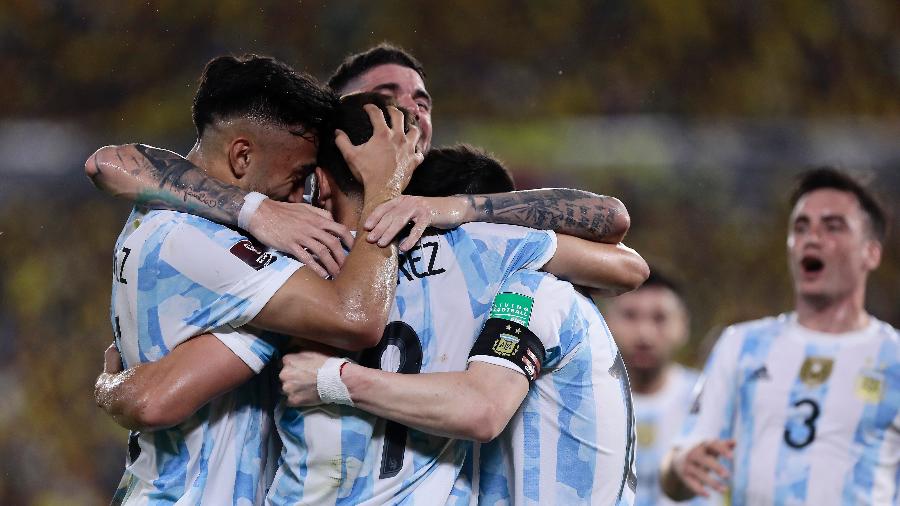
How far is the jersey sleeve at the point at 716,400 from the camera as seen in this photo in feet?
18.7

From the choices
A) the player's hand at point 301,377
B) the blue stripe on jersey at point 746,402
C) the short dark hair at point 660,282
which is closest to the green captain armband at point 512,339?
the player's hand at point 301,377

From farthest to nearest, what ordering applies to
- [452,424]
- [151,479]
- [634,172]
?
[634,172], [151,479], [452,424]

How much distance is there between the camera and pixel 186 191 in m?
3.08

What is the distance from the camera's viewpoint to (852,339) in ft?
18.7

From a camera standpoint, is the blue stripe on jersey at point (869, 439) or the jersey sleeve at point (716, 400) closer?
the blue stripe on jersey at point (869, 439)

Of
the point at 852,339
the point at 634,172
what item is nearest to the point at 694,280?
the point at 634,172

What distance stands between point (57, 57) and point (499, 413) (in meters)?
Result: 11.8

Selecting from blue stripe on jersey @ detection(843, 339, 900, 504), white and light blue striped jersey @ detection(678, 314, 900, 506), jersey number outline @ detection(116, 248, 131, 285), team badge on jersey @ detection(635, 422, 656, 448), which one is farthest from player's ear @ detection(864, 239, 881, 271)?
jersey number outline @ detection(116, 248, 131, 285)

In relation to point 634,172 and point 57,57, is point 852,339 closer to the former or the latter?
point 634,172

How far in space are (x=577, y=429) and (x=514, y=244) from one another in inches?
22.6

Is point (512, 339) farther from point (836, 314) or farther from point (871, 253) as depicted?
point (871, 253)

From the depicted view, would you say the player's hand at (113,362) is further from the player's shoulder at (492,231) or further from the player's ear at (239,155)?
the player's shoulder at (492,231)

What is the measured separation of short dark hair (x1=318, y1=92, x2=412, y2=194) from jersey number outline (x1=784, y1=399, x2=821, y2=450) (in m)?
3.24

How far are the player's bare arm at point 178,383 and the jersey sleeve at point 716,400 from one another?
3.34 meters
